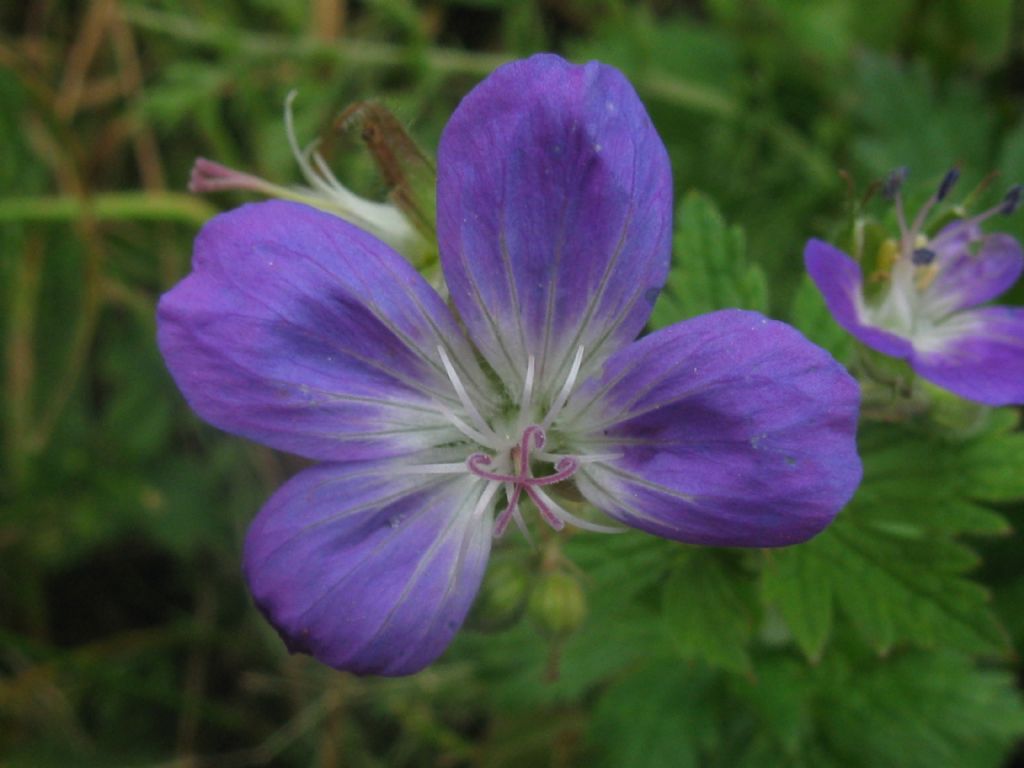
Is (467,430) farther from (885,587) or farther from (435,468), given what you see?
(885,587)

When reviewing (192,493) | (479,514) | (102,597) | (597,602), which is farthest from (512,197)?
(102,597)

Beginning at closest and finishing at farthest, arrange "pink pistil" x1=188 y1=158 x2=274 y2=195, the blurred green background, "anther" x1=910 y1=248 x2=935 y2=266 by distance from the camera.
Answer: "pink pistil" x1=188 y1=158 x2=274 y2=195 < "anther" x1=910 y1=248 x2=935 y2=266 < the blurred green background

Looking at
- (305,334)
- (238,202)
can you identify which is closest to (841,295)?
(305,334)

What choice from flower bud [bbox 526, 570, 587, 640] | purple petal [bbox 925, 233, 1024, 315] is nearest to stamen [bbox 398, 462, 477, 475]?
flower bud [bbox 526, 570, 587, 640]

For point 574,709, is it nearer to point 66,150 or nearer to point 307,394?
point 307,394

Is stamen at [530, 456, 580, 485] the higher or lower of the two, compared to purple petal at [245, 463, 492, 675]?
higher

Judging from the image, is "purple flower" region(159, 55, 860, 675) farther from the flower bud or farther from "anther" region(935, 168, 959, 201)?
"anther" region(935, 168, 959, 201)
